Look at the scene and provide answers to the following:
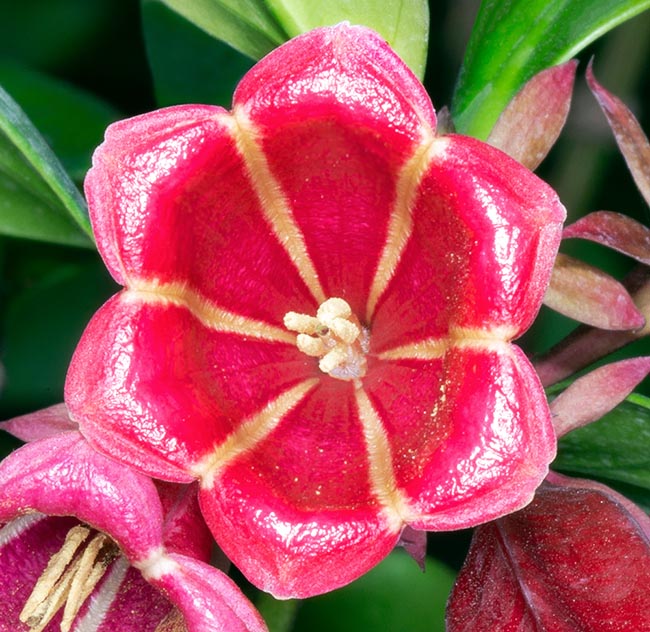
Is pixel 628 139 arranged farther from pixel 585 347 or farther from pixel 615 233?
pixel 585 347

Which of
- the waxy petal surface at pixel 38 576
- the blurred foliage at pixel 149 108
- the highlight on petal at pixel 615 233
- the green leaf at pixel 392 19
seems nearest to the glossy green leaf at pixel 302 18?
the green leaf at pixel 392 19

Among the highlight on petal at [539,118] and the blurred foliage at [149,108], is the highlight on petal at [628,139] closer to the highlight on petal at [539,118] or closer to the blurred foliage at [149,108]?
the highlight on petal at [539,118]

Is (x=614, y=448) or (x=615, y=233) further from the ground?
Result: (x=615, y=233)

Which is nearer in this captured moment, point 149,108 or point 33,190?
point 33,190

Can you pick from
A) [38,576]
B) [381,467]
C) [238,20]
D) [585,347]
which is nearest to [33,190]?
[238,20]

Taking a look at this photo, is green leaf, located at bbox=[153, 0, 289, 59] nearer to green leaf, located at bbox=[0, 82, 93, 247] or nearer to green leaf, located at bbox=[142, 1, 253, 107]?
green leaf, located at bbox=[0, 82, 93, 247]
